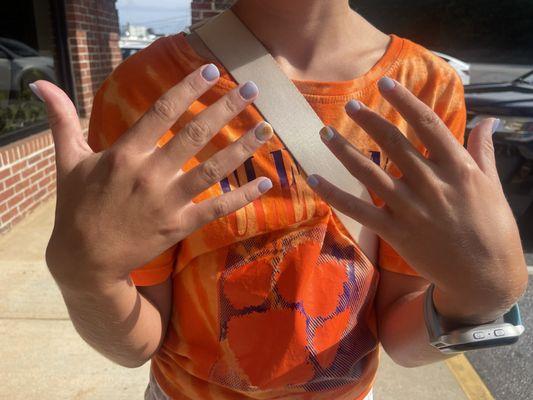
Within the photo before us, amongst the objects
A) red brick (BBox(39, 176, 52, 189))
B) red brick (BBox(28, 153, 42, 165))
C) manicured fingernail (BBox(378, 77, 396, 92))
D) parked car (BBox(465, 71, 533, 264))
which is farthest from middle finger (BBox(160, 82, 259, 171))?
red brick (BBox(39, 176, 52, 189))

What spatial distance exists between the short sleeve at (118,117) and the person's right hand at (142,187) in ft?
0.61

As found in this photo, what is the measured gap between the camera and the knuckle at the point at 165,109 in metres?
0.76

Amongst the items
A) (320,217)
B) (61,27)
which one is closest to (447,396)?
(320,217)

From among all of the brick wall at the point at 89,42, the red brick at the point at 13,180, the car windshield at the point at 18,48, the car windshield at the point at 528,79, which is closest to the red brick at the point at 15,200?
the red brick at the point at 13,180

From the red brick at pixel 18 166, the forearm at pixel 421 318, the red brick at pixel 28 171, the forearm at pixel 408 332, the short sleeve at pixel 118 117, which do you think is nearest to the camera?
the forearm at pixel 421 318

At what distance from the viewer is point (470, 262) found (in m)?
0.77

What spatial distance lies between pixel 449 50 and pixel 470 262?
8624 mm

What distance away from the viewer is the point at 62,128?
0.82 metres

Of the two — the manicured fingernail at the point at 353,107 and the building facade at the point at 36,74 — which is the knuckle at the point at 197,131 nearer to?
the manicured fingernail at the point at 353,107

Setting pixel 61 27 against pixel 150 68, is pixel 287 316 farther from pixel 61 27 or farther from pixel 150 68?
pixel 61 27

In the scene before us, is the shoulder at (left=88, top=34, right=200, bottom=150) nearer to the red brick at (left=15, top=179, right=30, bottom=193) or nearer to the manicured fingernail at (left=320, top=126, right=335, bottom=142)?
the manicured fingernail at (left=320, top=126, right=335, bottom=142)

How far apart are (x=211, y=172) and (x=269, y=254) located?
32 centimetres

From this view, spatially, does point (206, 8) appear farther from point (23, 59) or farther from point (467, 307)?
point (467, 307)

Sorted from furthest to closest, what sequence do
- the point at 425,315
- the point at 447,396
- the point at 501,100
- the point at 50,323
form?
the point at 501,100 → the point at 50,323 → the point at 447,396 → the point at 425,315
